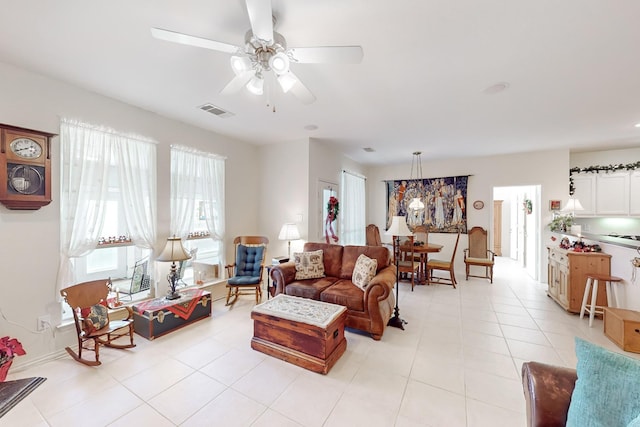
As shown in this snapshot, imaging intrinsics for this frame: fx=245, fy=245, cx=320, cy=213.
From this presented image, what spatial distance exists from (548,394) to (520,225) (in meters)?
7.86

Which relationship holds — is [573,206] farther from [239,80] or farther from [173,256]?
[173,256]

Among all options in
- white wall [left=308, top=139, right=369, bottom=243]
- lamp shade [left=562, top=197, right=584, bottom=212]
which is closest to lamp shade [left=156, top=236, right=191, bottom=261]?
white wall [left=308, top=139, right=369, bottom=243]

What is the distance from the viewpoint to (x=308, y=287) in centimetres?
317

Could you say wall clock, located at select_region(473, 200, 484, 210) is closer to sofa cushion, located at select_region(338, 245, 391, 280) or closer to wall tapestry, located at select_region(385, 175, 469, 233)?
wall tapestry, located at select_region(385, 175, 469, 233)

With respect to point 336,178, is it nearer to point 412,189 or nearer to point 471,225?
point 412,189

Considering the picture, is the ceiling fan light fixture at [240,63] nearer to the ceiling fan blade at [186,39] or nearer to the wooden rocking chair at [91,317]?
the ceiling fan blade at [186,39]

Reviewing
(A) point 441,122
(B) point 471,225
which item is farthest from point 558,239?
(A) point 441,122

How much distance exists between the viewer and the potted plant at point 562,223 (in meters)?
4.69

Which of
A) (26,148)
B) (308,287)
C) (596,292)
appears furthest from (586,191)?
(26,148)

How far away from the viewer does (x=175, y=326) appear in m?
2.98

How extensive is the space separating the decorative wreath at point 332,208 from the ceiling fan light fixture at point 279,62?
342 centimetres

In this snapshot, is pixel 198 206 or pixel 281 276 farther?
pixel 198 206

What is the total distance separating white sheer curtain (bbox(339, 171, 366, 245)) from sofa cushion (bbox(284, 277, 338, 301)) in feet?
7.57

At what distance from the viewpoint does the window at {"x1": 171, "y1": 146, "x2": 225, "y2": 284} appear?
3.56 metres
